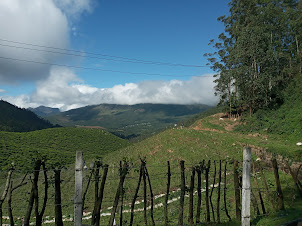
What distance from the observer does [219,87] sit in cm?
4078

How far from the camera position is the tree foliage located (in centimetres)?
3400

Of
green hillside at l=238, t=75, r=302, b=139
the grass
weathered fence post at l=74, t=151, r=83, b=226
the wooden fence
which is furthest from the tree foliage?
weathered fence post at l=74, t=151, r=83, b=226

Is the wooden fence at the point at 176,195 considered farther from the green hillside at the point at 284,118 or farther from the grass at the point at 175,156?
the green hillside at the point at 284,118

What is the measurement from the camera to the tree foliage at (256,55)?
3400 cm

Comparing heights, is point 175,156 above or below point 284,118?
below

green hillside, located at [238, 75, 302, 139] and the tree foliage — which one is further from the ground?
the tree foliage

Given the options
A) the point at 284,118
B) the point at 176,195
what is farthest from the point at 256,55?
the point at 176,195

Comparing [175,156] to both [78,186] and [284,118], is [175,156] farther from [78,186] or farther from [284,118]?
[78,186]

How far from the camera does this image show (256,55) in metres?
34.2

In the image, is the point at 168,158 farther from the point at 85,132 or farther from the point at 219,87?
the point at 85,132

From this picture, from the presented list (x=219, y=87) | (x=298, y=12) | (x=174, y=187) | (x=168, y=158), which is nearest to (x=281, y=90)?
(x=219, y=87)

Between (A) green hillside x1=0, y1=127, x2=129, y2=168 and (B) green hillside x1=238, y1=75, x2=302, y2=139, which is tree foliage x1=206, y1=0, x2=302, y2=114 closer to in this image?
(B) green hillside x1=238, y1=75, x2=302, y2=139

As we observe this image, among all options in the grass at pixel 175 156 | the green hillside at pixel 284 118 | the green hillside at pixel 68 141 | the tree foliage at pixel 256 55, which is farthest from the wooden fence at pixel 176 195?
the green hillside at pixel 68 141

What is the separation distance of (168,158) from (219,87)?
73.7 ft
